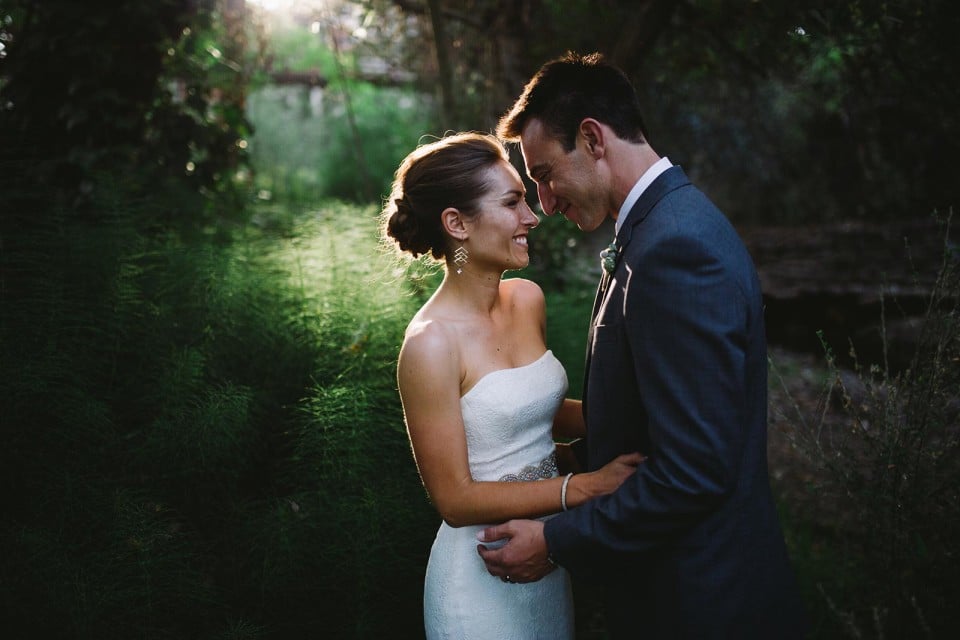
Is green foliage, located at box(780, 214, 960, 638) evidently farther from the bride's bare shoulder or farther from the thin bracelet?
the bride's bare shoulder

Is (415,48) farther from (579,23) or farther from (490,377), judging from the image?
(490,377)

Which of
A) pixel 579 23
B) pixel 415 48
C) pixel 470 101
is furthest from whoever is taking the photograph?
pixel 415 48

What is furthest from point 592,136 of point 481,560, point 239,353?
point 239,353

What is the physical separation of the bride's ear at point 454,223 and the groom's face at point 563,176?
29 centimetres

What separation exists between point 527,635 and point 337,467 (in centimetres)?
104

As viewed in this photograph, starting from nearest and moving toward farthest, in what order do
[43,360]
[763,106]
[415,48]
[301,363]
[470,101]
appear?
[43,360] → [301,363] → [470,101] → [415,48] → [763,106]

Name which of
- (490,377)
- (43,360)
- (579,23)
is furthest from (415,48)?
(490,377)

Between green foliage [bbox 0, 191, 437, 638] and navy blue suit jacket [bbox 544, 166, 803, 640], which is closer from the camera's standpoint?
navy blue suit jacket [bbox 544, 166, 803, 640]

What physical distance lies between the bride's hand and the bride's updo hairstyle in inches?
35.5

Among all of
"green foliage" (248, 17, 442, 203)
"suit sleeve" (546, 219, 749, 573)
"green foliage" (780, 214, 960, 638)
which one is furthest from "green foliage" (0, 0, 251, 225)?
"green foliage" (248, 17, 442, 203)

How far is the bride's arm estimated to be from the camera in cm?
207

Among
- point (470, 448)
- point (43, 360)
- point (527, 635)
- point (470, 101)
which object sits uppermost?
point (470, 101)

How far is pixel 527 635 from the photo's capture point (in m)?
2.24

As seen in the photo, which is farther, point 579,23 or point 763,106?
point 763,106
